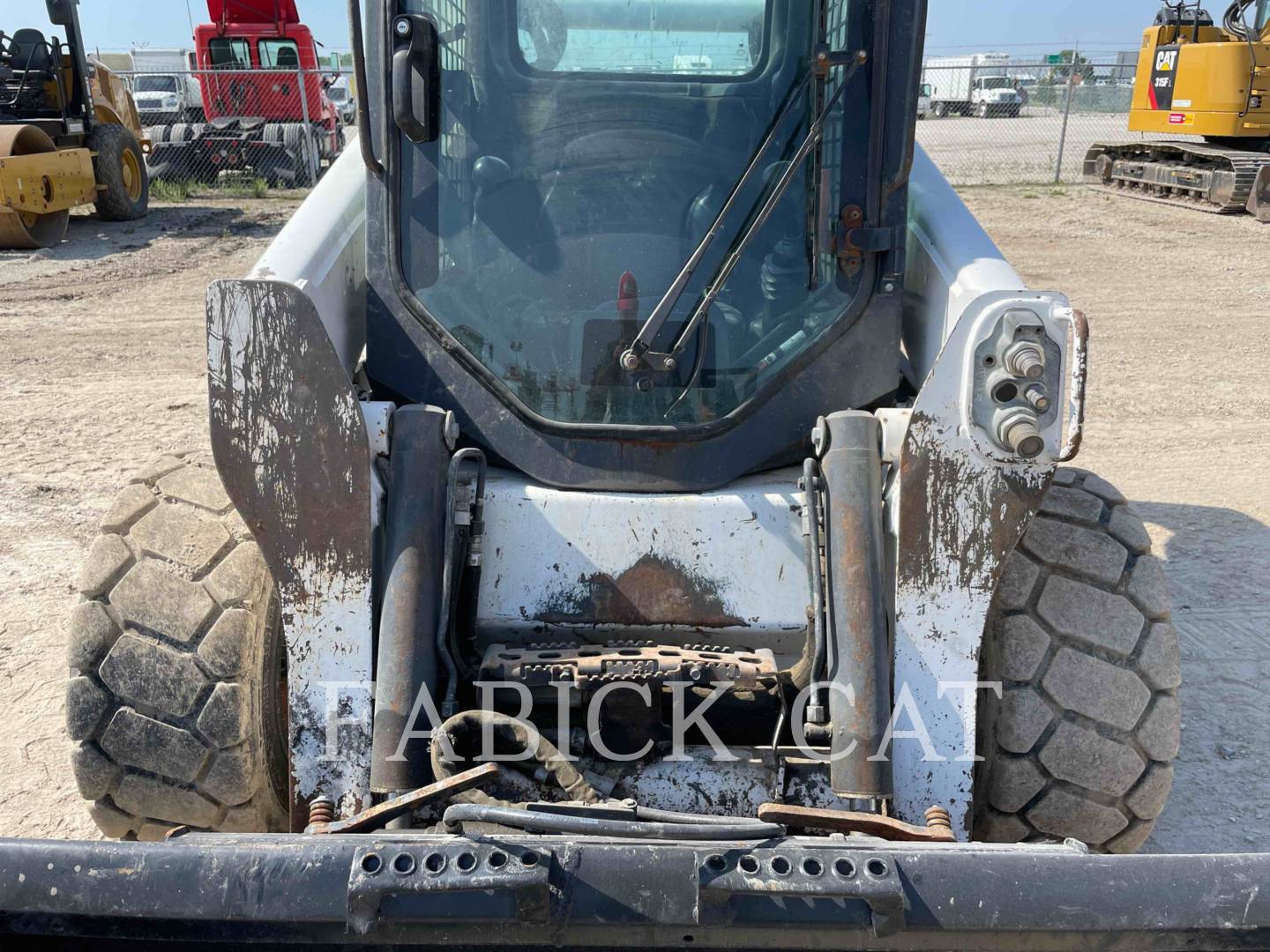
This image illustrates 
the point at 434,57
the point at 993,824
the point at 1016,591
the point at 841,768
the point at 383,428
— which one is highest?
the point at 434,57

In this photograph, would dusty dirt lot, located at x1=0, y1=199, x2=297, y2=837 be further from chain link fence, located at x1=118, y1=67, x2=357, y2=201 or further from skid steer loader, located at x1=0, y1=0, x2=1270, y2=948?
chain link fence, located at x1=118, y1=67, x2=357, y2=201

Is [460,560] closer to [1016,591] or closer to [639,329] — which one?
[639,329]

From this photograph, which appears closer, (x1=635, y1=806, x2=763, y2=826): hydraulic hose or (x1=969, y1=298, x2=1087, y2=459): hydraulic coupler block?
(x1=635, y1=806, x2=763, y2=826): hydraulic hose

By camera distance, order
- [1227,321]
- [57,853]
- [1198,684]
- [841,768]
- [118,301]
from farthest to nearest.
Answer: [118,301]
[1227,321]
[1198,684]
[841,768]
[57,853]

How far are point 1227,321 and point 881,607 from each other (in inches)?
342

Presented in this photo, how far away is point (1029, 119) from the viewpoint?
114 feet

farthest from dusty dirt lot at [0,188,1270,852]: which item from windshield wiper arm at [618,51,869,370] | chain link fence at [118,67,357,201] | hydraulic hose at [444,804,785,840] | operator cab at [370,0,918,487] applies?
chain link fence at [118,67,357,201]

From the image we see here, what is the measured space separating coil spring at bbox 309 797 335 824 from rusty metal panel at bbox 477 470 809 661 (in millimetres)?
511

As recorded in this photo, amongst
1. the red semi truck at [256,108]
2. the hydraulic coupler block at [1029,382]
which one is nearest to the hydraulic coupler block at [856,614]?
the hydraulic coupler block at [1029,382]

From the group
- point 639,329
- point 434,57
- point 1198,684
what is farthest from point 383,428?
point 1198,684

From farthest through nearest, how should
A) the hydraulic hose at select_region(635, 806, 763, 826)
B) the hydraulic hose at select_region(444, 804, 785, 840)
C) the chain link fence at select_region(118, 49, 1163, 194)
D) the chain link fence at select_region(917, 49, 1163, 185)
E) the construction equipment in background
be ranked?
1. the chain link fence at select_region(917, 49, 1163, 185)
2. the chain link fence at select_region(118, 49, 1163, 194)
3. the construction equipment in background
4. the hydraulic hose at select_region(635, 806, 763, 826)
5. the hydraulic hose at select_region(444, 804, 785, 840)

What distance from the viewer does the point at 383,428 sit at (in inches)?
108

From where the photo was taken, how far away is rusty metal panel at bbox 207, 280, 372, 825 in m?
2.58

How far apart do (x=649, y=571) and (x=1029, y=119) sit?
116ft
